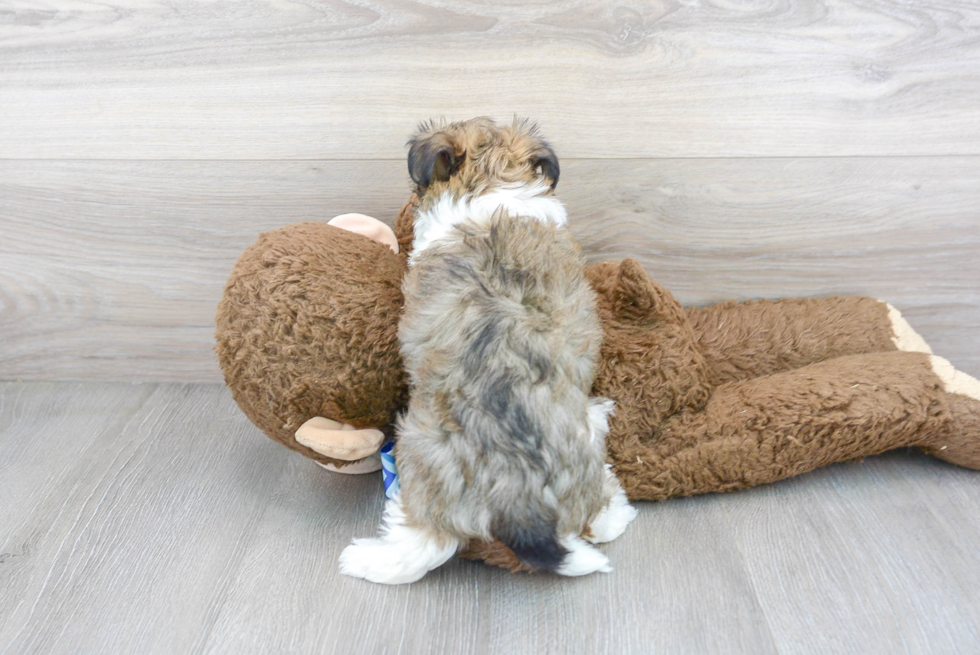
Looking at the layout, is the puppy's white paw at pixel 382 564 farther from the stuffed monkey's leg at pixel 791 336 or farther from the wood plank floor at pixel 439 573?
the stuffed monkey's leg at pixel 791 336

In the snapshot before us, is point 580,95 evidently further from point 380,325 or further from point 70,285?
point 70,285

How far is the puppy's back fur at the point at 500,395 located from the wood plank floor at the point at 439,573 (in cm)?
15

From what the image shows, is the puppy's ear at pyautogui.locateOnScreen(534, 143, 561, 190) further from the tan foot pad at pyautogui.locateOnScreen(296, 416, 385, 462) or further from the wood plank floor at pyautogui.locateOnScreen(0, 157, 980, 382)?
the tan foot pad at pyautogui.locateOnScreen(296, 416, 385, 462)

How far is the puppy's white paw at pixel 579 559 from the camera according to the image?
1.14 meters

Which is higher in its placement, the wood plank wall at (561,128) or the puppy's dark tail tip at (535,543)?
the wood plank wall at (561,128)

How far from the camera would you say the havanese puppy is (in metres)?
1.08

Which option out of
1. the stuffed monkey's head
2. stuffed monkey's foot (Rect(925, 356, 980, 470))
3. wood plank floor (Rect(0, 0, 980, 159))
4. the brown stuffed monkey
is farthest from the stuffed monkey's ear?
stuffed monkey's foot (Rect(925, 356, 980, 470))

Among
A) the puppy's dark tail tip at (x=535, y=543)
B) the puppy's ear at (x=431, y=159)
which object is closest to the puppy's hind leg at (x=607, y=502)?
the puppy's dark tail tip at (x=535, y=543)

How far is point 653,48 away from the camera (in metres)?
1.46

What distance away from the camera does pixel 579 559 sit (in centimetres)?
116

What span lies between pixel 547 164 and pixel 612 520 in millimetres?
718

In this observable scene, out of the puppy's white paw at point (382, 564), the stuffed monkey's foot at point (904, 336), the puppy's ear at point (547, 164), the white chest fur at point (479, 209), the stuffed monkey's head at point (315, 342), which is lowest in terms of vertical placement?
the puppy's white paw at point (382, 564)

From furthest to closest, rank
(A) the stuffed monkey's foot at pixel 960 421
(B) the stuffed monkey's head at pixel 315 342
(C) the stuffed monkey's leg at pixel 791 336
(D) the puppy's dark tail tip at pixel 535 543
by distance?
1. (C) the stuffed monkey's leg at pixel 791 336
2. (A) the stuffed monkey's foot at pixel 960 421
3. (B) the stuffed monkey's head at pixel 315 342
4. (D) the puppy's dark tail tip at pixel 535 543

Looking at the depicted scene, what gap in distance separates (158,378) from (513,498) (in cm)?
129
